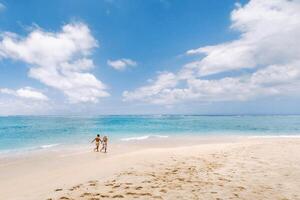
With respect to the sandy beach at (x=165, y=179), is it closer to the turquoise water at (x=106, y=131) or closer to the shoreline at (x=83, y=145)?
the shoreline at (x=83, y=145)

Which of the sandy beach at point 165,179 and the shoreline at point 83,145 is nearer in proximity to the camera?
the sandy beach at point 165,179

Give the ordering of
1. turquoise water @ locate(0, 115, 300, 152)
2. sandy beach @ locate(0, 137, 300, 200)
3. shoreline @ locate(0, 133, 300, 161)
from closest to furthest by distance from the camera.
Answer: sandy beach @ locate(0, 137, 300, 200) < shoreline @ locate(0, 133, 300, 161) < turquoise water @ locate(0, 115, 300, 152)

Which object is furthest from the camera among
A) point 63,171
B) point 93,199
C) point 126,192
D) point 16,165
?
point 16,165

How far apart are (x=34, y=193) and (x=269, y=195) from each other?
29.0 feet

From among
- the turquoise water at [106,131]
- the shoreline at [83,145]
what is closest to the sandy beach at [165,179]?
the shoreline at [83,145]

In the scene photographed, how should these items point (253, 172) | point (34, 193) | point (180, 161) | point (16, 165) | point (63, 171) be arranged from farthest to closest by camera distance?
point (16, 165) < point (180, 161) < point (63, 171) < point (253, 172) < point (34, 193)

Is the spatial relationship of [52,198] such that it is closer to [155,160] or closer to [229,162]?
[155,160]

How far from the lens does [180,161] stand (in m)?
16.0

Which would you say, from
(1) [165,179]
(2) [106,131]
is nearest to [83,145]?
(1) [165,179]

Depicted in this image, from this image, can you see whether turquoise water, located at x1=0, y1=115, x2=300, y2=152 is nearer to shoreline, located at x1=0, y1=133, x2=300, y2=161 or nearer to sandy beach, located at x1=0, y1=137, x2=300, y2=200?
shoreline, located at x1=0, y1=133, x2=300, y2=161

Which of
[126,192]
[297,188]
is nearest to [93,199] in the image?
[126,192]

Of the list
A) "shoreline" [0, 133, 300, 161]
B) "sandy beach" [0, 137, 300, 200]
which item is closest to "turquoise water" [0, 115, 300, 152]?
"shoreline" [0, 133, 300, 161]

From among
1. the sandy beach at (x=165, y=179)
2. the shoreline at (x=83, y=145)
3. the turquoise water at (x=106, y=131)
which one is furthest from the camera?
the turquoise water at (x=106, y=131)

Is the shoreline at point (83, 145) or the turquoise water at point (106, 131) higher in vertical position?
the turquoise water at point (106, 131)
